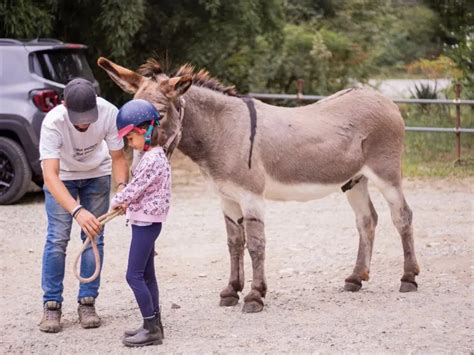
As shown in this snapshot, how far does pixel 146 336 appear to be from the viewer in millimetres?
5648

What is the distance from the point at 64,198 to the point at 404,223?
2920 millimetres

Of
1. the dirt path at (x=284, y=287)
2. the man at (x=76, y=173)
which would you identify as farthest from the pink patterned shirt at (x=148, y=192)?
the dirt path at (x=284, y=287)

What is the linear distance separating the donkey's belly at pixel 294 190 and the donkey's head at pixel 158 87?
3.14 feet

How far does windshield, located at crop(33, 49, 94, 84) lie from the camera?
11.2 m

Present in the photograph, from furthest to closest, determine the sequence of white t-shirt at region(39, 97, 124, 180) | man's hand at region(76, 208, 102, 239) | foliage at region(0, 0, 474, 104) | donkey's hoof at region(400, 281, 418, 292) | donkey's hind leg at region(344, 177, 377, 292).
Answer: foliage at region(0, 0, 474, 104), donkey's hind leg at region(344, 177, 377, 292), donkey's hoof at region(400, 281, 418, 292), white t-shirt at region(39, 97, 124, 180), man's hand at region(76, 208, 102, 239)

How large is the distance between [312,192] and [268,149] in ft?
1.79

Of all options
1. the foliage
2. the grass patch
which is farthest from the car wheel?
the grass patch

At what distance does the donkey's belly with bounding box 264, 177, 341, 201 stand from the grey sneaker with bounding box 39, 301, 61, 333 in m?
1.77

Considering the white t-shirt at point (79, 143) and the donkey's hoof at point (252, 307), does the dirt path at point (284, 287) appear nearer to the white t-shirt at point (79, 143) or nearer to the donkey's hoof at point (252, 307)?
the donkey's hoof at point (252, 307)

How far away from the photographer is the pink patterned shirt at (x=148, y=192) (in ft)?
18.0

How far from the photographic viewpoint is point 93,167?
6152 mm

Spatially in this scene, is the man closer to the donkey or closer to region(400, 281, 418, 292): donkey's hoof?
the donkey

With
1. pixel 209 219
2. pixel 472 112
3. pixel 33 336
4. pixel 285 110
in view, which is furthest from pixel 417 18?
pixel 33 336

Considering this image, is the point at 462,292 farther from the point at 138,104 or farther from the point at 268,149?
the point at 138,104
